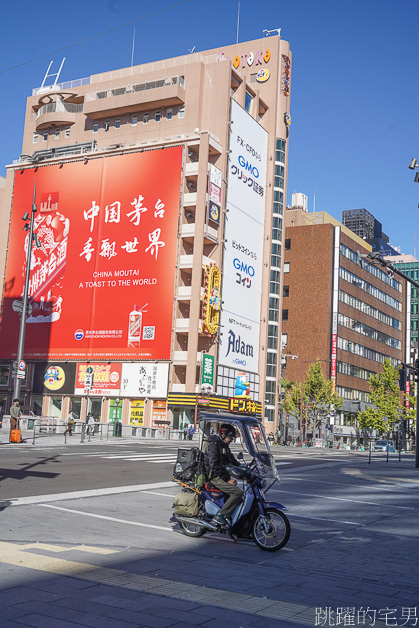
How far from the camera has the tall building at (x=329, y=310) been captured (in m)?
95.5

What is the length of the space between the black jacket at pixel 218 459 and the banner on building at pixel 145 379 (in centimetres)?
5461

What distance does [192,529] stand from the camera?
415 inches

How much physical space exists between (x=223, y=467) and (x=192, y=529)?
1.27 metres

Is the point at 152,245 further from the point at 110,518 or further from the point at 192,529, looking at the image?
the point at 192,529

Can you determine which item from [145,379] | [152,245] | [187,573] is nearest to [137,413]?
[145,379]

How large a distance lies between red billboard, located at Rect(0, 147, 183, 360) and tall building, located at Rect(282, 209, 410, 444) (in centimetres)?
3325

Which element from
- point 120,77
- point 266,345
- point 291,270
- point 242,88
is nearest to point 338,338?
point 291,270

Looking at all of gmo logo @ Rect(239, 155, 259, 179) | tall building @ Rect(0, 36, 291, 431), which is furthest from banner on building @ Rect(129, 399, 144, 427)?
gmo logo @ Rect(239, 155, 259, 179)

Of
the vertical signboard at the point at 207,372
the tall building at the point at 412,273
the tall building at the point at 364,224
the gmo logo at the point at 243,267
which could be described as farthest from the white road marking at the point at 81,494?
the tall building at the point at 364,224

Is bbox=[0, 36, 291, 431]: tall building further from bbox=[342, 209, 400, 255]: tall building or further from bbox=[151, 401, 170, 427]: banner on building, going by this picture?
bbox=[342, 209, 400, 255]: tall building

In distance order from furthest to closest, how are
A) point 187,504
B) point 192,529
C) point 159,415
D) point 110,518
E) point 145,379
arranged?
point 145,379, point 159,415, point 110,518, point 192,529, point 187,504

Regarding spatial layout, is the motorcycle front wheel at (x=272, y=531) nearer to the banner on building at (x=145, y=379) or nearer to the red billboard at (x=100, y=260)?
the banner on building at (x=145, y=379)

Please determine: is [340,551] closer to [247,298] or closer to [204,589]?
[204,589]

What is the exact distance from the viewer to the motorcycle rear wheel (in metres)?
10.4
